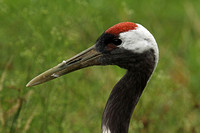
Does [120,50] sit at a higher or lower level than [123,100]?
higher

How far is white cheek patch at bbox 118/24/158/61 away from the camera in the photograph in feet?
12.3

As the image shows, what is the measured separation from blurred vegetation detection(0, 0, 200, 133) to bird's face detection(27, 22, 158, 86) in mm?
1002

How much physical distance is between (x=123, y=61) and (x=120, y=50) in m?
0.11

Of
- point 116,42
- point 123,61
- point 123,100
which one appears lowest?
point 123,100

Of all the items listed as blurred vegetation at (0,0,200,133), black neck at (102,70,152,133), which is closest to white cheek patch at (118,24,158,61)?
black neck at (102,70,152,133)

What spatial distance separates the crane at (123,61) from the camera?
378cm

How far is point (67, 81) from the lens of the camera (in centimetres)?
555

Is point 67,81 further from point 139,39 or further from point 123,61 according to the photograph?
point 139,39

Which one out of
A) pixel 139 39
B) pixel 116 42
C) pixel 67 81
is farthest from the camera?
pixel 67 81

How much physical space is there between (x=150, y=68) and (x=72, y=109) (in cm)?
203

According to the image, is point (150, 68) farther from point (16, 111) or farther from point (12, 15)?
point (12, 15)

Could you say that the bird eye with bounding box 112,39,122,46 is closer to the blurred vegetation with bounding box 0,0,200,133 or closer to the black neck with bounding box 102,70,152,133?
the black neck with bounding box 102,70,152,133

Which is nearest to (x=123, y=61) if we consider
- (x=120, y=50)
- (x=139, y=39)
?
(x=120, y=50)

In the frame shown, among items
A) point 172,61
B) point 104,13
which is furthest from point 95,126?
point 104,13
